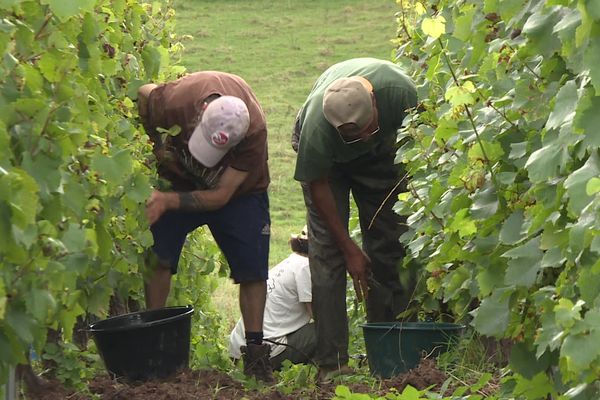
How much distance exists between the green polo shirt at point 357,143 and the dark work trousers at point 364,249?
0.17m

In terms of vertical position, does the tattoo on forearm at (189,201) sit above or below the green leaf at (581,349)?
above

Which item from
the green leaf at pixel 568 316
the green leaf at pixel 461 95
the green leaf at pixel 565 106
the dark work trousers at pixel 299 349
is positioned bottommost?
the dark work trousers at pixel 299 349

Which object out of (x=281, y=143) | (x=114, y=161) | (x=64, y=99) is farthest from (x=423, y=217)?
(x=281, y=143)

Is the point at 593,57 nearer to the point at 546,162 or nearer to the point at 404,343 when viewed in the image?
the point at 546,162

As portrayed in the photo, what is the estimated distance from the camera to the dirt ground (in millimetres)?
5410

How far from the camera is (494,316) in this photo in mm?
3545

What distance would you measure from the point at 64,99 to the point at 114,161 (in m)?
0.49

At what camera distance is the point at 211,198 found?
19.9ft

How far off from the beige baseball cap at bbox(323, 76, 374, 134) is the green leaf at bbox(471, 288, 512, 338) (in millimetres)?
2497

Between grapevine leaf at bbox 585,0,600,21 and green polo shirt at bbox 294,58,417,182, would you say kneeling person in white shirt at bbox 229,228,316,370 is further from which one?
grapevine leaf at bbox 585,0,600,21

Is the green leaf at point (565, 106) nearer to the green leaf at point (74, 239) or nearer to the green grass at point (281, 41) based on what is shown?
the green leaf at point (74, 239)

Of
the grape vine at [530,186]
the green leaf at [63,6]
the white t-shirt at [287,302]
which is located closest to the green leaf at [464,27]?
the grape vine at [530,186]

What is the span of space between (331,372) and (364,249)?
2.80 ft

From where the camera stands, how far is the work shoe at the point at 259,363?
6.20 m
